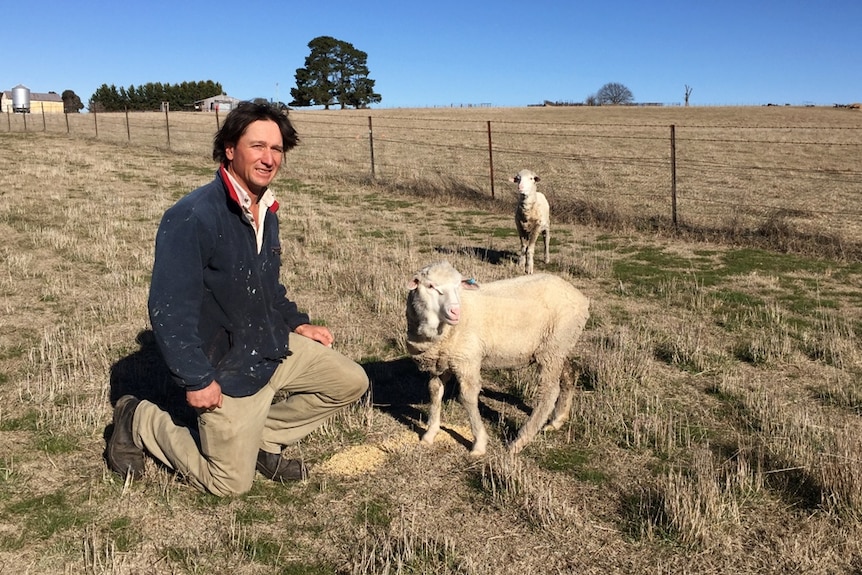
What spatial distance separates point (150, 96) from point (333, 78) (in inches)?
1072

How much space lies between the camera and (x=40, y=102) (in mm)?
92312

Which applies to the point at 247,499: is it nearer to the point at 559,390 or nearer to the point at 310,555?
the point at 310,555

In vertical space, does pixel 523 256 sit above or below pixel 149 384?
above

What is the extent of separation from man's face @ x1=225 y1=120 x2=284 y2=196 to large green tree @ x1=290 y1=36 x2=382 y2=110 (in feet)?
281

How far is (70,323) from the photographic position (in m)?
7.12

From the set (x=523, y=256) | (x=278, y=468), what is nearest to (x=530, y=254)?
(x=523, y=256)

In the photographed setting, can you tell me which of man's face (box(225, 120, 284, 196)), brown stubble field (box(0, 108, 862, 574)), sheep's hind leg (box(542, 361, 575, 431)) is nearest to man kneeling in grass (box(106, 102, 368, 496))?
man's face (box(225, 120, 284, 196))

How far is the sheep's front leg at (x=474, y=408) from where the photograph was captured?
473 centimetres

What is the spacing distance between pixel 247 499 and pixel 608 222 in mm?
10934

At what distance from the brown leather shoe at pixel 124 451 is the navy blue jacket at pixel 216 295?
1025 millimetres

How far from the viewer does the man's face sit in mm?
3637

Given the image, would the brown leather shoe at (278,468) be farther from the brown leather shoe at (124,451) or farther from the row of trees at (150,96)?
the row of trees at (150,96)

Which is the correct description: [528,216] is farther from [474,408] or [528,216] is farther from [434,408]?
[474,408]

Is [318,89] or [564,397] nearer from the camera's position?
[564,397]
